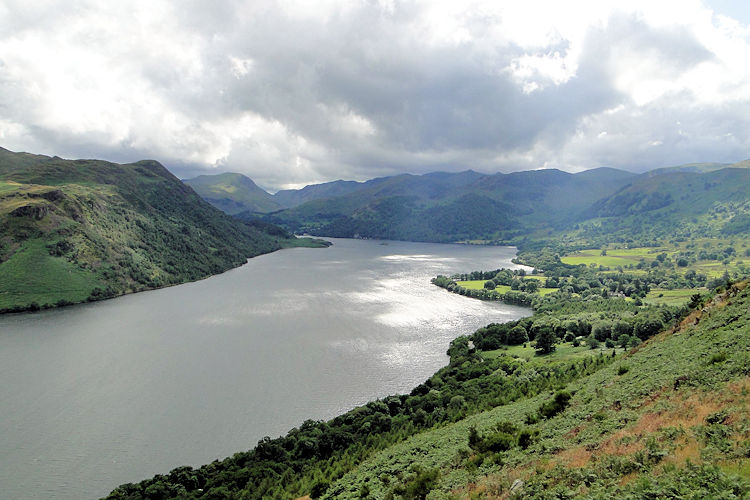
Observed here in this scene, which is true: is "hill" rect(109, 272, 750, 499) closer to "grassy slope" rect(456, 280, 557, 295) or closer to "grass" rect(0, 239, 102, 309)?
"grassy slope" rect(456, 280, 557, 295)

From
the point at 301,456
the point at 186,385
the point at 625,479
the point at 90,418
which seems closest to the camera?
the point at 625,479

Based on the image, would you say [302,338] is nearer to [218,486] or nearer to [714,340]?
[218,486]

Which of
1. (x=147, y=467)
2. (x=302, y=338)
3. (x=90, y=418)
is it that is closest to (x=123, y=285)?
(x=302, y=338)

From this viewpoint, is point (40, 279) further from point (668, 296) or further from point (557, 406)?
point (668, 296)

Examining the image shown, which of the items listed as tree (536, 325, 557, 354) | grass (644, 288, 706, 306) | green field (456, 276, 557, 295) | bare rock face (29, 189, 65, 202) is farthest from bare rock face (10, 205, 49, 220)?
grass (644, 288, 706, 306)

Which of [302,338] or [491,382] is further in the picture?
[302,338]

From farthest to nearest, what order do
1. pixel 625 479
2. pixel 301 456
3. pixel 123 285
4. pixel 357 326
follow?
pixel 123 285
pixel 357 326
pixel 301 456
pixel 625 479

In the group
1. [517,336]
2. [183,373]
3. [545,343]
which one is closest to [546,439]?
[545,343]

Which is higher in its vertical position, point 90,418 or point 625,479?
point 625,479
